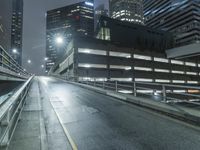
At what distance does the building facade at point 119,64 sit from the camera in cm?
4472

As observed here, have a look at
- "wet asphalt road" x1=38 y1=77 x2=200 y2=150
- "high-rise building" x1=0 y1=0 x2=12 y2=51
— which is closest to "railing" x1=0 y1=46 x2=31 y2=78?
"wet asphalt road" x1=38 y1=77 x2=200 y2=150

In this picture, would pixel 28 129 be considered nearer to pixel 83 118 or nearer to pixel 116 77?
pixel 83 118

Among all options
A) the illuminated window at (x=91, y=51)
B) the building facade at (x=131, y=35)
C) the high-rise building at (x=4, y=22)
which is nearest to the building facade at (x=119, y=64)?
the illuminated window at (x=91, y=51)

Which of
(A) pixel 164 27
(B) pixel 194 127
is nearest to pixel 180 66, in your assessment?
(B) pixel 194 127

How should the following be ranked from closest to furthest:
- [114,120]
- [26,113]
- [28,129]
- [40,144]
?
[40,144] < [28,129] < [114,120] < [26,113]

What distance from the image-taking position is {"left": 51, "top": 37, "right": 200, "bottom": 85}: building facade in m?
44.7

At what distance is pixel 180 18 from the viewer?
437 feet

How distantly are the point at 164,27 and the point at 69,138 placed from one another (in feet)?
523

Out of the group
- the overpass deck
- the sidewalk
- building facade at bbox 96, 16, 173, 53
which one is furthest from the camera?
building facade at bbox 96, 16, 173, 53

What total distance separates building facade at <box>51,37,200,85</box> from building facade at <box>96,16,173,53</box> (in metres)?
4.84

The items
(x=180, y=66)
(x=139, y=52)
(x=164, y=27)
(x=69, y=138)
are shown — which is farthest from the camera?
(x=164, y=27)

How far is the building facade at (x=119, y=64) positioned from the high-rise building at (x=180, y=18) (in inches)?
1913

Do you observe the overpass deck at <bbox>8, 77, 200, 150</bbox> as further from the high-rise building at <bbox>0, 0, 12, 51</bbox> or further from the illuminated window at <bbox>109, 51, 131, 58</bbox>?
the high-rise building at <bbox>0, 0, 12, 51</bbox>

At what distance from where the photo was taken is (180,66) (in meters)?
68.2
